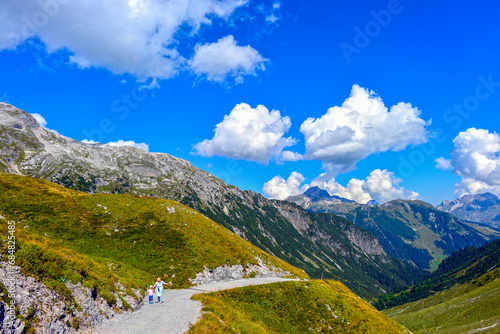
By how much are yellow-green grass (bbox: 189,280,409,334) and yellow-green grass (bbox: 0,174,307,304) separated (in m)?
10.7

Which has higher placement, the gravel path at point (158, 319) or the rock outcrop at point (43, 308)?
the rock outcrop at point (43, 308)

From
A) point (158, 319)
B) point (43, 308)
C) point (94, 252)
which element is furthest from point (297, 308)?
point (94, 252)

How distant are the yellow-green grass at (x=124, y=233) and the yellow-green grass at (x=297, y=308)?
10681mm

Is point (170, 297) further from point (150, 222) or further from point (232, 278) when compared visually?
point (150, 222)

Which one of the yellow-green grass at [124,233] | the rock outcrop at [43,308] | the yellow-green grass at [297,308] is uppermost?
the yellow-green grass at [124,233]

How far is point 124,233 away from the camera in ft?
157

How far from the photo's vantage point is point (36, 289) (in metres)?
19.1

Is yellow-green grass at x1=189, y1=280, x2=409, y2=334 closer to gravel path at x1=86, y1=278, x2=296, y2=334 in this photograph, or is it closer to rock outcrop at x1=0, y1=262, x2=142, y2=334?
gravel path at x1=86, y1=278, x2=296, y2=334

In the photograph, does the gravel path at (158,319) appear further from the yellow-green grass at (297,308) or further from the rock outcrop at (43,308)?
the yellow-green grass at (297,308)

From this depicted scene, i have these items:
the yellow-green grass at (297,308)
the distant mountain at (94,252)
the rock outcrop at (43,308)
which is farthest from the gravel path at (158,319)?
the yellow-green grass at (297,308)

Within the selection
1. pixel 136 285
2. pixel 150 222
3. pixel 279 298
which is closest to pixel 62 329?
pixel 136 285

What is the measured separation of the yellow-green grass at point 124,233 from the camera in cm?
3900

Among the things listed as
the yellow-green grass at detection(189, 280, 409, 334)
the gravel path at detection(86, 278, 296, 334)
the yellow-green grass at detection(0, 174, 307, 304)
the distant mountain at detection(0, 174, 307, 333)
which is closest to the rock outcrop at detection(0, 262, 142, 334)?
the distant mountain at detection(0, 174, 307, 333)

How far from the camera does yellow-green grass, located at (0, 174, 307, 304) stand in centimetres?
3900
